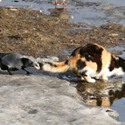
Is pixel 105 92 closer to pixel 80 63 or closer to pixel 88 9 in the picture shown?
pixel 80 63

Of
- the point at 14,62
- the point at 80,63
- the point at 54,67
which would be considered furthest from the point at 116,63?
the point at 14,62

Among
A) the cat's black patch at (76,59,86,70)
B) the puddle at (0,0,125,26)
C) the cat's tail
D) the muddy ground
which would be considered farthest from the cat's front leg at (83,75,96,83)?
the puddle at (0,0,125,26)

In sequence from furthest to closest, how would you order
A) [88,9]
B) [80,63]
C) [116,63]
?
[88,9] < [116,63] < [80,63]

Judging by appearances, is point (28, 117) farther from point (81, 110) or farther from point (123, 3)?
point (123, 3)

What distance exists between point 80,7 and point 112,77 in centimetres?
705

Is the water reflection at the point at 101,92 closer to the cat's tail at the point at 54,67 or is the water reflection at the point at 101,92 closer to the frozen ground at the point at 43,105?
the frozen ground at the point at 43,105

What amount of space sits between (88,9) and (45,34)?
12.1 ft

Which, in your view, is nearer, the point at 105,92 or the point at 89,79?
the point at 105,92

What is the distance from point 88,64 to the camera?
9.98 meters

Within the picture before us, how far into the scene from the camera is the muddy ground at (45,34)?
12.4 meters

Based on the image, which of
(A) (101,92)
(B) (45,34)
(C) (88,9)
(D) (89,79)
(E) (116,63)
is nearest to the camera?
(A) (101,92)

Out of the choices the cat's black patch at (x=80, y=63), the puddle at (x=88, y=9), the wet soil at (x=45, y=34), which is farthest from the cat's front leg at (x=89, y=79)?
the puddle at (x=88, y=9)

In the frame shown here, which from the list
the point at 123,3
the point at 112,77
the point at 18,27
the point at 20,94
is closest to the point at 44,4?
the point at 123,3

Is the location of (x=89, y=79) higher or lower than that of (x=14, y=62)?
lower
